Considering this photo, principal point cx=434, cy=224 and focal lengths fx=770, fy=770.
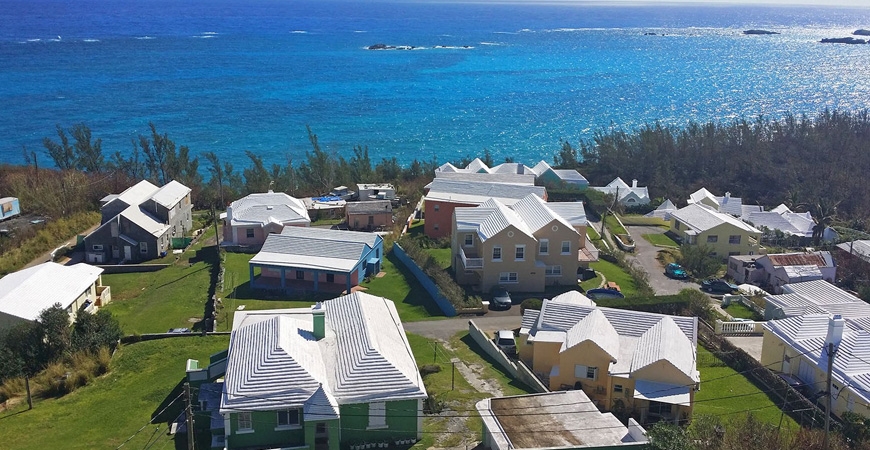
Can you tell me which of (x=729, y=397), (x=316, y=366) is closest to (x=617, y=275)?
(x=729, y=397)

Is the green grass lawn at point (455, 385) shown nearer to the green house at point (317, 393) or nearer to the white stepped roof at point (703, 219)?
the green house at point (317, 393)

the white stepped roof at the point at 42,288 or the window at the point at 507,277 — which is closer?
the white stepped roof at the point at 42,288

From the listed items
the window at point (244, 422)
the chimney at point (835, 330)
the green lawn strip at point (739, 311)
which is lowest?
the green lawn strip at point (739, 311)

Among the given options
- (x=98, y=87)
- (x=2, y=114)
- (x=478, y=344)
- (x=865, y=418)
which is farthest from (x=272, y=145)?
(x=865, y=418)

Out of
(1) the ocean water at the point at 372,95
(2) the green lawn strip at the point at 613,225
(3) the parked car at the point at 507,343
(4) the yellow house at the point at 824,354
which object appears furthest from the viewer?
(1) the ocean water at the point at 372,95

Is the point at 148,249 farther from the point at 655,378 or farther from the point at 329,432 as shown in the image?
the point at 655,378

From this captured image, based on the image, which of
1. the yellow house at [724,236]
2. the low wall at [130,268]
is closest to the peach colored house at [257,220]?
the low wall at [130,268]

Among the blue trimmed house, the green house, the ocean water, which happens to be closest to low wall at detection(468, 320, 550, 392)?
the green house
